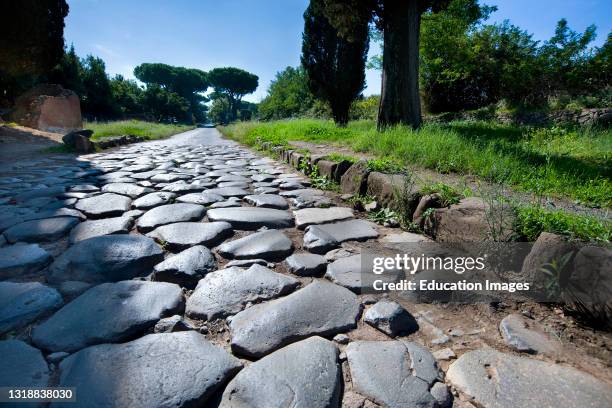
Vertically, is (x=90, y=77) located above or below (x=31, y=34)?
above

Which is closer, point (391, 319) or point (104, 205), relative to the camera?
point (391, 319)

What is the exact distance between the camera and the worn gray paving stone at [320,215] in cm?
219

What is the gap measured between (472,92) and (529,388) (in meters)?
14.5

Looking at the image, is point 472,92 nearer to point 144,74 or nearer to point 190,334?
point 190,334

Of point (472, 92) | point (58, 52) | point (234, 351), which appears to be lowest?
point (234, 351)

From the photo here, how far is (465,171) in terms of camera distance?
112 inches

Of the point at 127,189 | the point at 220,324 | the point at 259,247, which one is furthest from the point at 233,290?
the point at 127,189

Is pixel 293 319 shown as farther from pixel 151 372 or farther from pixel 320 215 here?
pixel 320 215

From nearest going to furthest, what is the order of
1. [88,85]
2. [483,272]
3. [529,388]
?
[529,388]
[483,272]
[88,85]

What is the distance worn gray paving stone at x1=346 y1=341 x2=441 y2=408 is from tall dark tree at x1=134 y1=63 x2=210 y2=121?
58003 millimetres

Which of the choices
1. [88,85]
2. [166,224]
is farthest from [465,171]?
[88,85]

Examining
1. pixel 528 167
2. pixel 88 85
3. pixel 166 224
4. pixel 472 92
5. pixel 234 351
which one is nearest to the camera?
pixel 234 351

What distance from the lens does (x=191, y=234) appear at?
6.22 ft

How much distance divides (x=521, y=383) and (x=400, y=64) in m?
6.22
